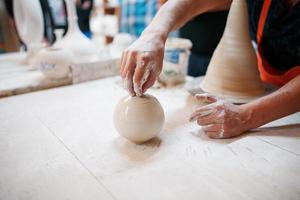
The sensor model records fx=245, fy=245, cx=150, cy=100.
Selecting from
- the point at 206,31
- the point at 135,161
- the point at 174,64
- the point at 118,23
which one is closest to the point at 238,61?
the point at 174,64

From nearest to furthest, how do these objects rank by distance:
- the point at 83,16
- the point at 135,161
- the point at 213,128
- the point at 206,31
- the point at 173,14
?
1. the point at 135,161
2. the point at 213,128
3. the point at 173,14
4. the point at 206,31
5. the point at 83,16

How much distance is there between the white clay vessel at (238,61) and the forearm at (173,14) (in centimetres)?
14

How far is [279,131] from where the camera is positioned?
2.38 ft

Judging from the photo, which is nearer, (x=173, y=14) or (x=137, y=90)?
(x=137, y=90)

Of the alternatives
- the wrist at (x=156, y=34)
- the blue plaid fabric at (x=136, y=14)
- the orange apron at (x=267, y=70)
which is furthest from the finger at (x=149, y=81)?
the blue plaid fabric at (x=136, y=14)

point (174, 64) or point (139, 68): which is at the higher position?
point (139, 68)

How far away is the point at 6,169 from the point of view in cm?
56

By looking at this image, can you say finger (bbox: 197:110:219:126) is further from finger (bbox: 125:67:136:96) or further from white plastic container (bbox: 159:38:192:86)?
white plastic container (bbox: 159:38:192:86)

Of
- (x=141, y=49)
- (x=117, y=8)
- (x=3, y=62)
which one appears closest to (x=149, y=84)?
(x=141, y=49)

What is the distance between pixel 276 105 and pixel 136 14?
2.79 m

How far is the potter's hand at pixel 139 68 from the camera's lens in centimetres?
63

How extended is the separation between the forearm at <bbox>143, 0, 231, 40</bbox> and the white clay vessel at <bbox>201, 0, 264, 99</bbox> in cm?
14

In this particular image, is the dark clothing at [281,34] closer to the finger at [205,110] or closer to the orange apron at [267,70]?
the orange apron at [267,70]

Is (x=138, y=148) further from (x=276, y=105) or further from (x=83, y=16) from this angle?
(x=83, y=16)
